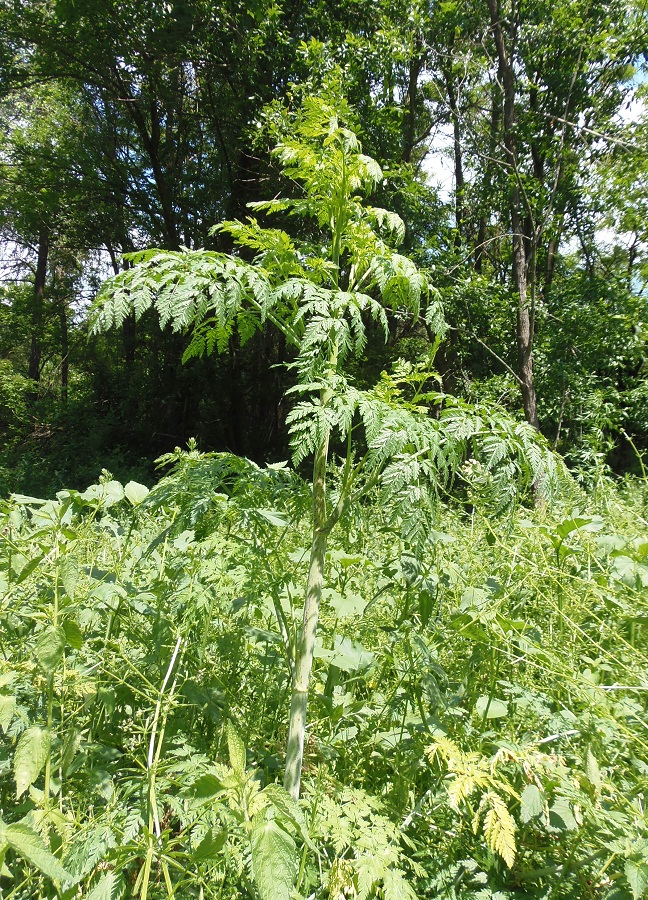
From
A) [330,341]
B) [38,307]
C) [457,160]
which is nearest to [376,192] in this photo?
[330,341]

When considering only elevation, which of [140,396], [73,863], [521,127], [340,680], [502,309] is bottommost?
[73,863]

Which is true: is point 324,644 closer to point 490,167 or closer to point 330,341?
point 330,341

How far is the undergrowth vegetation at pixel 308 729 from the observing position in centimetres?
111

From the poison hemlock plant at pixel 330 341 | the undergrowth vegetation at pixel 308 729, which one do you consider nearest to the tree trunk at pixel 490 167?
the poison hemlock plant at pixel 330 341

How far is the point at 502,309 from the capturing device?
26.6 ft

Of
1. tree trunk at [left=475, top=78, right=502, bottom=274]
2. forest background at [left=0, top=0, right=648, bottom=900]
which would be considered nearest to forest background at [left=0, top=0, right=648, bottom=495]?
tree trunk at [left=475, top=78, right=502, bottom=274]

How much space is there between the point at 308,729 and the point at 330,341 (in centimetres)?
117

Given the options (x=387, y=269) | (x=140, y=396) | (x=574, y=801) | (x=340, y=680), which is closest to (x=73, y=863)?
(x=340, y=680)

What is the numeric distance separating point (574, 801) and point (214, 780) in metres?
0.81

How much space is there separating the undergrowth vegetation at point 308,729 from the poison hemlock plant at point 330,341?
0.36 feet

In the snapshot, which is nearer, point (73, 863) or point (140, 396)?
point (73, 863)

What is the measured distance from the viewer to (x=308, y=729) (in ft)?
5.35

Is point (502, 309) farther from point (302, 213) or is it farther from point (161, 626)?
point (161, 626)

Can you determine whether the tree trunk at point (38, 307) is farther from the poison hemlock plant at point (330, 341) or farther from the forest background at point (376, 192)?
the poison hemlock plant at point (330, 341)
